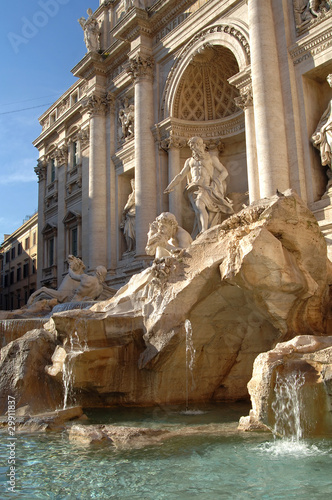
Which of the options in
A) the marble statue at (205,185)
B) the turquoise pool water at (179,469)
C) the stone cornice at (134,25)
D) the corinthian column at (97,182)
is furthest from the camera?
the corinthian column at (97,182)

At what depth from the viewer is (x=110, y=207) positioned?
2047cm

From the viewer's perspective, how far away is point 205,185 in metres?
15.6

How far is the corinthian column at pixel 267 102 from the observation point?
12602 mm

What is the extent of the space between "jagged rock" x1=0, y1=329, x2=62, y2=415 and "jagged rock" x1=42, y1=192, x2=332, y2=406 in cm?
31

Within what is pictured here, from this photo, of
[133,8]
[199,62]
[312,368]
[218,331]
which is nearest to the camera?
[312,368]

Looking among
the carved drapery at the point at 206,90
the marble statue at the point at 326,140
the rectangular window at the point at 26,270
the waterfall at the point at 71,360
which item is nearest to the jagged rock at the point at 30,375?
the waterfall at the point at 71,360

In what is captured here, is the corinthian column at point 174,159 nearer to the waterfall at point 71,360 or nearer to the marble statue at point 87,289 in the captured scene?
the marble statue at point 87,289

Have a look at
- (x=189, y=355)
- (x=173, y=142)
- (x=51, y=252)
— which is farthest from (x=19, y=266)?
(x=189, y=355)

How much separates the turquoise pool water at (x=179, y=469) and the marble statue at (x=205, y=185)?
1037cm

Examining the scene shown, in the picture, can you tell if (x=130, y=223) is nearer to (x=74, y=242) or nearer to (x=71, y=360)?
(x=74, y=242)

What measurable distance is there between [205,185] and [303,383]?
11.1m

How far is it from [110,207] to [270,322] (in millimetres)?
14376

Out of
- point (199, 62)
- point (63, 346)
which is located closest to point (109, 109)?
point (199, 62)

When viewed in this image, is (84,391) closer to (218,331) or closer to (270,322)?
(218,331)
